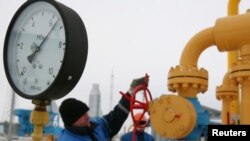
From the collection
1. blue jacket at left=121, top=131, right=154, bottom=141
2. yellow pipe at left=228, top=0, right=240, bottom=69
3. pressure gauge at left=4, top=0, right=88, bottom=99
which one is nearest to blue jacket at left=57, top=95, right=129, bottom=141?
pressure gauge at left=4, top=0, right=88, bottom=99

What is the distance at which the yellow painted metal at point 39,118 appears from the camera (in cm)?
233

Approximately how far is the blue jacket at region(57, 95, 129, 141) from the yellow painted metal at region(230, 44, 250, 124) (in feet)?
2.34

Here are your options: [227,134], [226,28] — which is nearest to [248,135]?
[227,134]

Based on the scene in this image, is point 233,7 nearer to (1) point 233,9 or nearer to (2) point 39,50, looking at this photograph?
(1) point 233,9

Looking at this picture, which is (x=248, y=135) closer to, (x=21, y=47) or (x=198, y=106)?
(x=198, y=106)

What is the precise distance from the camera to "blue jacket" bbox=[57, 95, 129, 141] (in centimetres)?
218

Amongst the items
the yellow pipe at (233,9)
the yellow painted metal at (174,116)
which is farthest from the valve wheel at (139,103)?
the yellow pipe at (233,9)

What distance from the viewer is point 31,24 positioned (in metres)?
2.46

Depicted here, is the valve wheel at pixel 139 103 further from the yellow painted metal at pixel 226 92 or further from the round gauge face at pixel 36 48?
the yellow painted metal at pixel 226 92

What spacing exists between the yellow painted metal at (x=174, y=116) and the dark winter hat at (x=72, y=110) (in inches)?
17.7

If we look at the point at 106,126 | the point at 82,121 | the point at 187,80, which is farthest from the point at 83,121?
the point at 187,80

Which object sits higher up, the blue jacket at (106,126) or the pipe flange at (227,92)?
the pipe flange at (227,92)

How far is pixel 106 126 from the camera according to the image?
2430mm

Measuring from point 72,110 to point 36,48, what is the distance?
50cm
